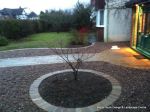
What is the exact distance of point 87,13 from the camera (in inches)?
904

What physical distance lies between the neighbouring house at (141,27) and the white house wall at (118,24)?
11.1ft

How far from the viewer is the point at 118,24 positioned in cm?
1409

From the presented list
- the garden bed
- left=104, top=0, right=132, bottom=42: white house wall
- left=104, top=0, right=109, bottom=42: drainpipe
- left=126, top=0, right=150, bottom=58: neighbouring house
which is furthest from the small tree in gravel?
left=104, top=0, right=132, bottom=42: white house wall

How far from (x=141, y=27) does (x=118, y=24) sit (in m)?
4.41

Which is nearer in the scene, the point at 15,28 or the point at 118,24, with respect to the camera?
the point at 118,24

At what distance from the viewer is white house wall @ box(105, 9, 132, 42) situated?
14000 mm

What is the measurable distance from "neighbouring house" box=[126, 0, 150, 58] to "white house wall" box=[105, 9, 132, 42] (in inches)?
134

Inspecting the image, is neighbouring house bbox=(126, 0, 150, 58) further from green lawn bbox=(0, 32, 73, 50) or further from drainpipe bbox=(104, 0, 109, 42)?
green lawn bbox=(0, 32, 73, 50)

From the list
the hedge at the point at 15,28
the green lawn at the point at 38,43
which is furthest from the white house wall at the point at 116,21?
the hedge at the point at 15,28

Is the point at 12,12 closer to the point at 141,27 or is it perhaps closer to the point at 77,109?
the point at 141,27

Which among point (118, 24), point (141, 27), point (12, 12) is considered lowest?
point (141, 27)

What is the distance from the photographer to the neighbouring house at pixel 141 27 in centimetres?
894

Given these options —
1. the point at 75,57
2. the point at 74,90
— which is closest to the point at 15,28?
the point at 75,57

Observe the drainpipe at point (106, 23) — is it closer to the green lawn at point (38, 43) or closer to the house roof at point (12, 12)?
the green lawn at point (38, 43)
